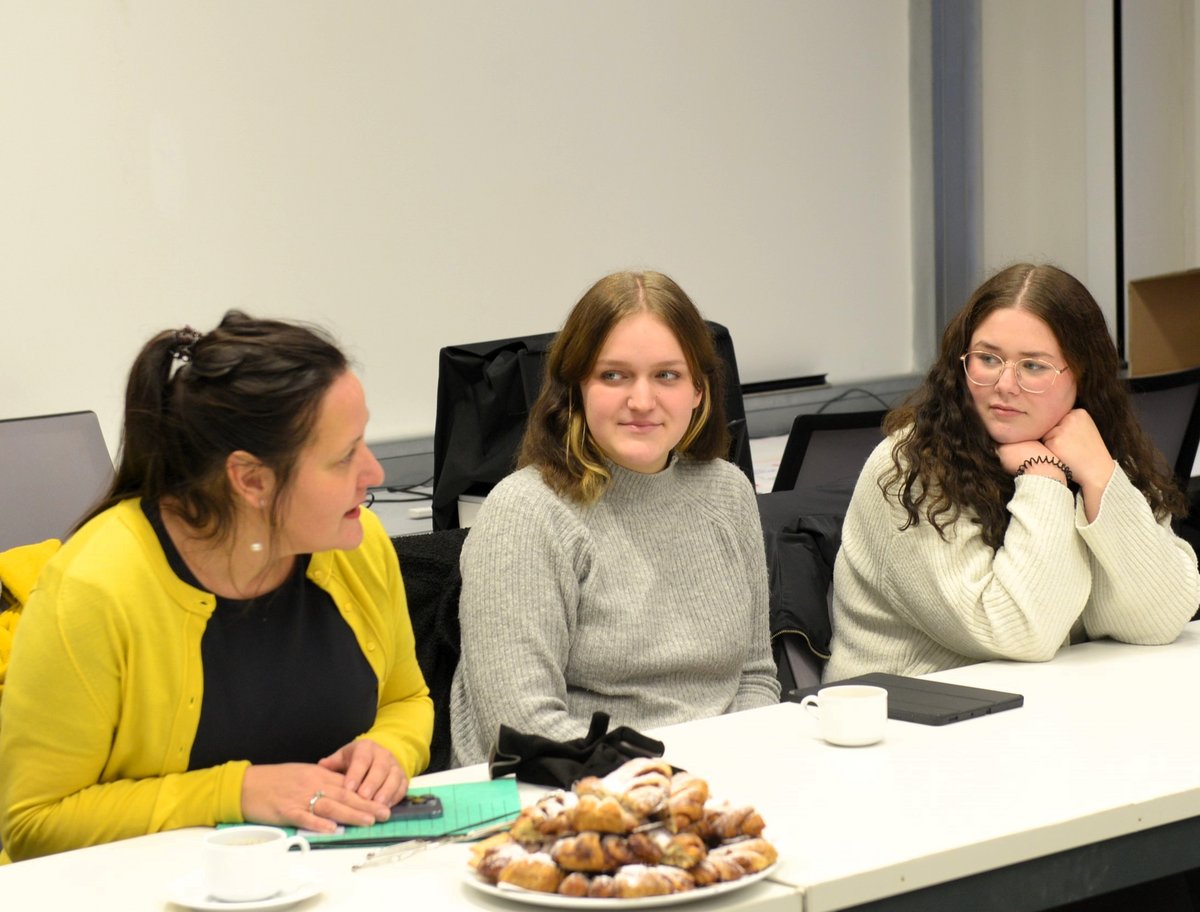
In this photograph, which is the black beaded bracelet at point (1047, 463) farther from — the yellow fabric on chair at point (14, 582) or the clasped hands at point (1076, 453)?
the yellow fabric on chair at point (14, 582)

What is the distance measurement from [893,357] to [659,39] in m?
1.48

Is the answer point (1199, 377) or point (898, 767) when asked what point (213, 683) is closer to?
point (898, 767)

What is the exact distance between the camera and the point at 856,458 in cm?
296

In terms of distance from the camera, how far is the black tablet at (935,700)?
1730mm

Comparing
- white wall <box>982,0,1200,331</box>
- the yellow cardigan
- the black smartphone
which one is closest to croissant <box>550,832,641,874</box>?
the black smartphone

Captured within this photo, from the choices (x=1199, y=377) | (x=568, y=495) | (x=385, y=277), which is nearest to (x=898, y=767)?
(x=568, y=495)

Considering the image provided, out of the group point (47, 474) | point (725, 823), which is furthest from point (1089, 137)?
point (725, 823)

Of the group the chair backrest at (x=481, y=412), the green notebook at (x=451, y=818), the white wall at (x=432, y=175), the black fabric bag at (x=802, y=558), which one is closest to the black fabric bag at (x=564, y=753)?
the green notebook at (x=451, y=818)

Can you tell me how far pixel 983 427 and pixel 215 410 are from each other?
3.93 feet

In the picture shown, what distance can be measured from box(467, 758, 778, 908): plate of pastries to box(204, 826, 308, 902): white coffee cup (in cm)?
16

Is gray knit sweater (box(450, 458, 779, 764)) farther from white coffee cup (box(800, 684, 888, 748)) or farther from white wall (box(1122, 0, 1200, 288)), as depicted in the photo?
white wall (box(1122, 0, 1200, 288))

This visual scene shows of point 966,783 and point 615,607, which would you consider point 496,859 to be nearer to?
point 966,783

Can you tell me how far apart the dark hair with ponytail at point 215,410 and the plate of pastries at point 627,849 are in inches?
20.8

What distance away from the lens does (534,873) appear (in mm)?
1188
